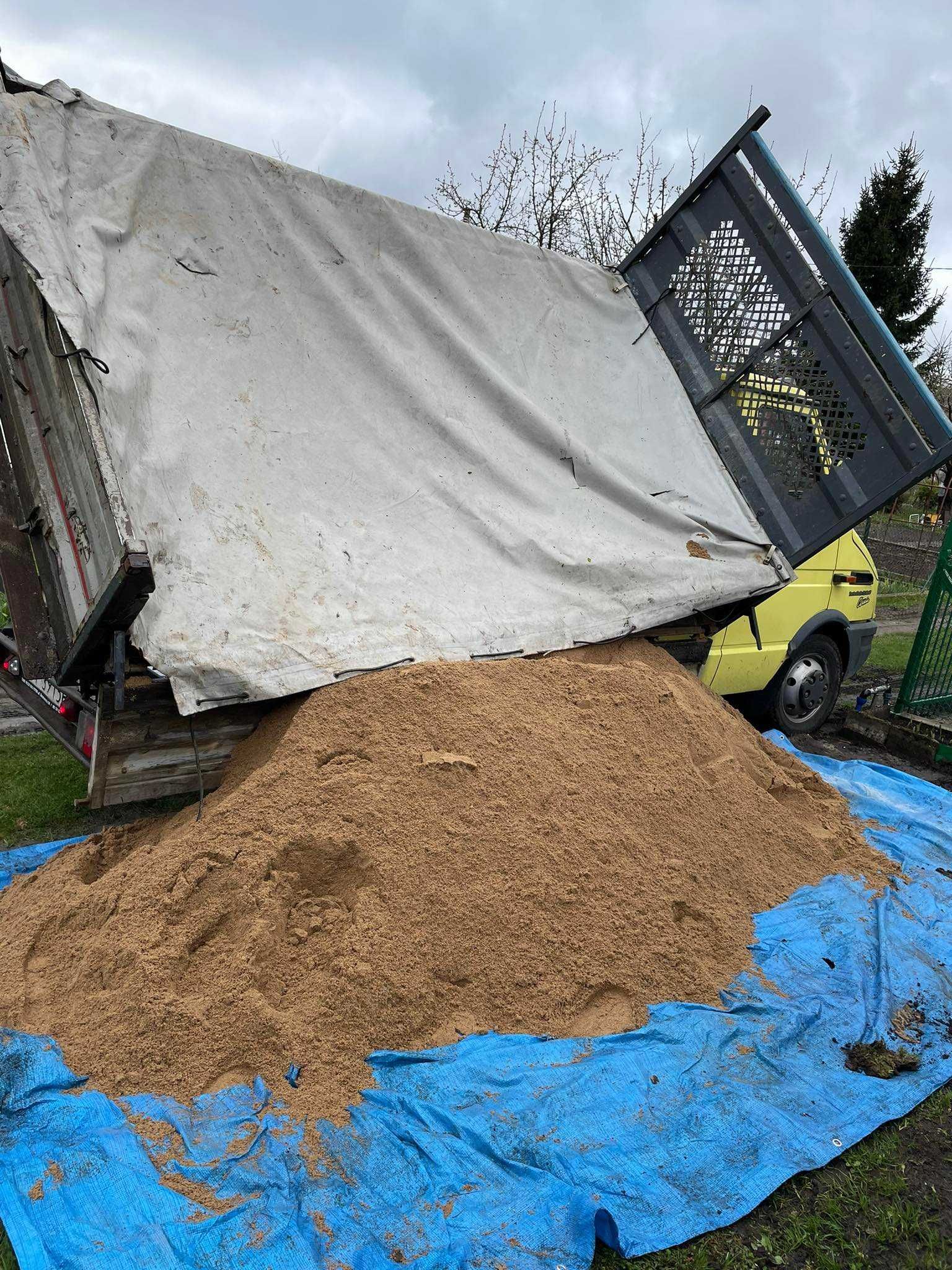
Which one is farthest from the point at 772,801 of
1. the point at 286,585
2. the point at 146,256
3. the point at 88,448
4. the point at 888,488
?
the point at 146,256

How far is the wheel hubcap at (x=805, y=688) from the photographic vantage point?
22.1 ft

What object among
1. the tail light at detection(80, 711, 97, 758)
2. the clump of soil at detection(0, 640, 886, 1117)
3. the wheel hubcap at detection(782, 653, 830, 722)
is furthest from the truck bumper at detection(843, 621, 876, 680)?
the tail light at detection(80, 711, 97, 758)

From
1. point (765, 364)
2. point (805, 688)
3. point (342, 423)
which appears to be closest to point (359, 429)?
point (342, 423)

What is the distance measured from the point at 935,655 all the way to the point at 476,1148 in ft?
20.1

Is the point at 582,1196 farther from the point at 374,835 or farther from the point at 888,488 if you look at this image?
the point at 888,488

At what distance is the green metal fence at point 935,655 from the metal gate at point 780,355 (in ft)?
7.82

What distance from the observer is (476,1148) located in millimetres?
2641

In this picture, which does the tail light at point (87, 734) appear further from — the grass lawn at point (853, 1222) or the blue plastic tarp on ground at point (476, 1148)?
the grass lawn at point (853, 1222)

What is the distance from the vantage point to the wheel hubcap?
6734mm

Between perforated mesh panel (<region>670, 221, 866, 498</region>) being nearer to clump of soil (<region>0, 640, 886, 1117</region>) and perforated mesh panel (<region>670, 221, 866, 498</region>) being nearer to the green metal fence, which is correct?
clump of soil (<region>0, 640, 886, 1117</region>)

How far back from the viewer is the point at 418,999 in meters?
3.05

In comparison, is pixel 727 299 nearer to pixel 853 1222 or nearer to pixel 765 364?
pixel 765 364

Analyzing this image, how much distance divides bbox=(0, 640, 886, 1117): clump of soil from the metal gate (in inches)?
75.8

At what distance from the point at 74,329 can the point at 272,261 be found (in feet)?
3.91
